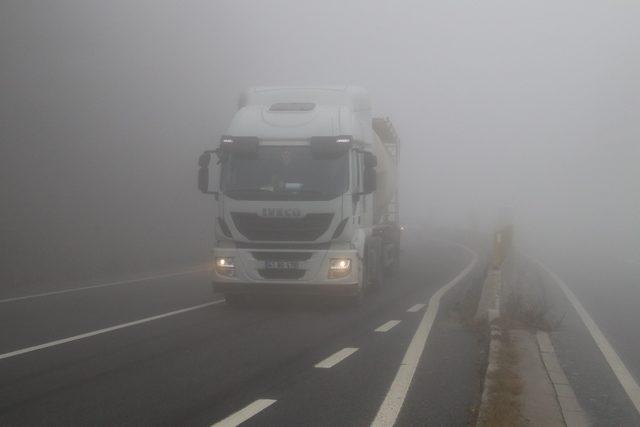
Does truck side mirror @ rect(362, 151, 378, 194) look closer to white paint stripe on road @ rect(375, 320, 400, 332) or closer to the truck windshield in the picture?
the truck windshield

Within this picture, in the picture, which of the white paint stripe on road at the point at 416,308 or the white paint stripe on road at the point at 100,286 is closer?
the white paint stripe on road at the point at 416,308

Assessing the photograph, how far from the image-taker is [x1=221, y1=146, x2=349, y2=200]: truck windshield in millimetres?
→ 13102

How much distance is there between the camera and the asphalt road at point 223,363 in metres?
6.73

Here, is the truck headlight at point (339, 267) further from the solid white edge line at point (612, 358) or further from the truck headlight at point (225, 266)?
the solid white edge line at point (612, 358)

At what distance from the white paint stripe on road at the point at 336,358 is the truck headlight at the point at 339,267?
10.6 feet

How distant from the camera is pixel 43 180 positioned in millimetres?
36719

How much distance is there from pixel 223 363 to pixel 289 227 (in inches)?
174

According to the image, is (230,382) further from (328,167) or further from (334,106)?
(334,106)

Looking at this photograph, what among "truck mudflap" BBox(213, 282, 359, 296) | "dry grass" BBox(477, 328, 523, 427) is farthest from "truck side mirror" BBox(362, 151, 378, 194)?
"dry grass" BBox(477, 328, 523, 427)

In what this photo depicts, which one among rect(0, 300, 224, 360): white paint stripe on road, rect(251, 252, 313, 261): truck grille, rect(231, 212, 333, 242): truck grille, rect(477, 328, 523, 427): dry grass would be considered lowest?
rect(0, 300, 224, 360): white paint stripe on road

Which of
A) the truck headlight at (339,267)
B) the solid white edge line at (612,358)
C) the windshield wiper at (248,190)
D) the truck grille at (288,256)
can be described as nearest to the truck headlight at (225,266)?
the truck grille at (288,256)

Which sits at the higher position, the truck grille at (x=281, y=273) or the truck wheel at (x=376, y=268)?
the truck grille at (x=281, y=273)

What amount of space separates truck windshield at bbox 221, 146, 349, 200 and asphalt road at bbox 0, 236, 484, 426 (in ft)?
6.47

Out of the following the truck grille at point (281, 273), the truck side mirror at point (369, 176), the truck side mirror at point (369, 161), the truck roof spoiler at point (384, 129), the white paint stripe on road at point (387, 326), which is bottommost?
the white paint stripe on road at point (387, 326)
